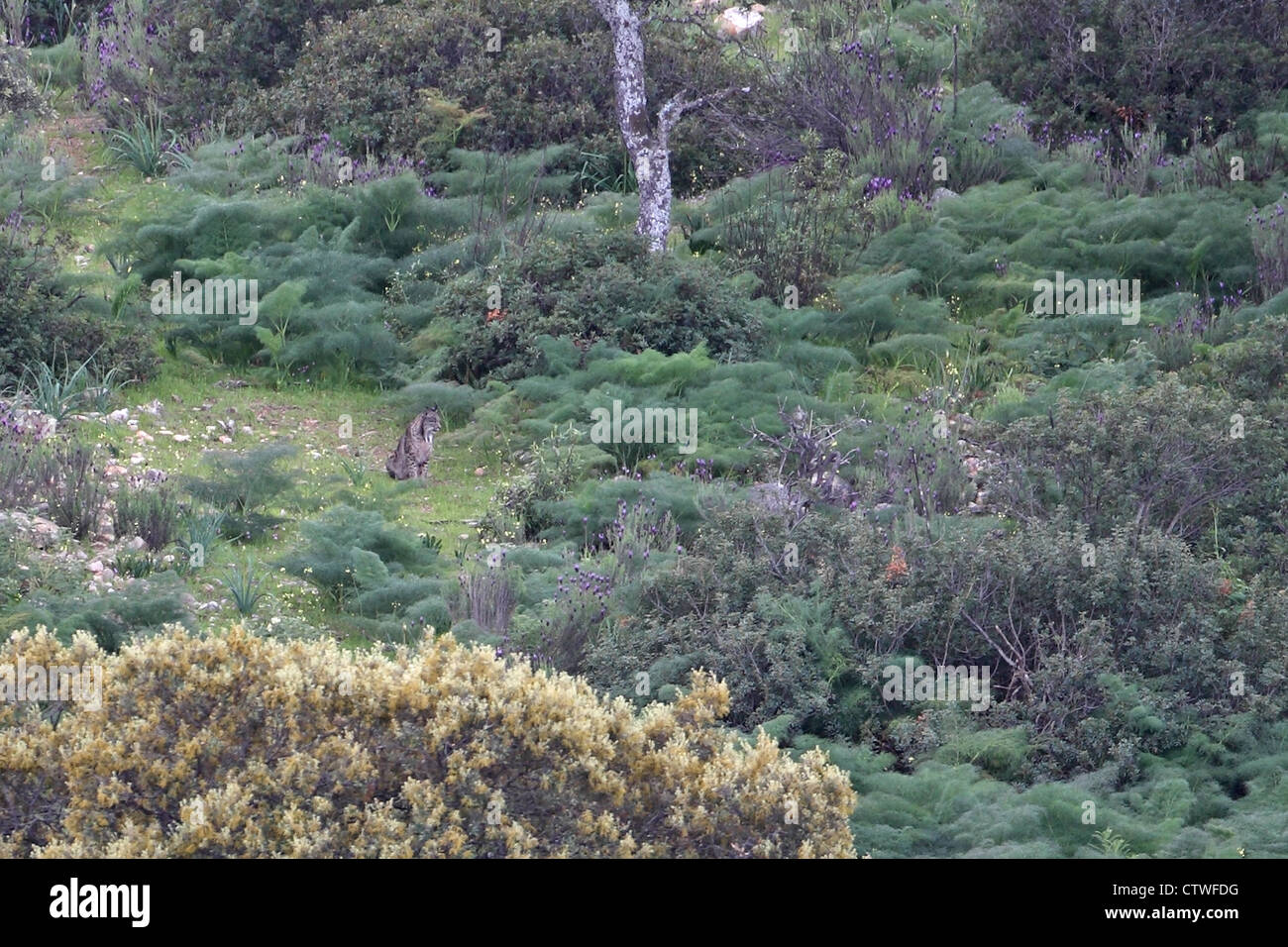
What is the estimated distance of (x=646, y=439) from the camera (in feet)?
33.2

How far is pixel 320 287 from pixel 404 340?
779mm

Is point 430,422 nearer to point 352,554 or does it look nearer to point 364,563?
point 352,554

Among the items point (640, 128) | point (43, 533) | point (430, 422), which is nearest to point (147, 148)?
point (640, 128)

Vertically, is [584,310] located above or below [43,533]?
above

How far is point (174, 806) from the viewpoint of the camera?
4.90 metres

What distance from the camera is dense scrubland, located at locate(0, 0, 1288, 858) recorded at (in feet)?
16.8

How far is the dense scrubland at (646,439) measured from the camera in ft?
16.8

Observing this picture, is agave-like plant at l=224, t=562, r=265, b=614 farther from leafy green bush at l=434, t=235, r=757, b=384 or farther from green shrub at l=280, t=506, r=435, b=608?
leafy green bush at l=434, t=235, r=757, b=384

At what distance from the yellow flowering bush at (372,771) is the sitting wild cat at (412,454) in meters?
4.85

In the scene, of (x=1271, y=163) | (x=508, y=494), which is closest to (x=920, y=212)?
(x=1271, y=163)

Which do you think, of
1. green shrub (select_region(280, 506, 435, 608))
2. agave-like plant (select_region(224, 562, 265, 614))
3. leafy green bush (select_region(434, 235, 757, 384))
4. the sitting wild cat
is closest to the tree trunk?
leafy green bush (select_region(434, 235, 757, 384))

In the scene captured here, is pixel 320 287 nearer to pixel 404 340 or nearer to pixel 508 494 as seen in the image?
pixel 404 340

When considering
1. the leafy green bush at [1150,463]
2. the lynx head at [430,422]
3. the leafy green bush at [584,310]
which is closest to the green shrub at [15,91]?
the leafy green bush at [584,310]

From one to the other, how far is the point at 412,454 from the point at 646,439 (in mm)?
1429
